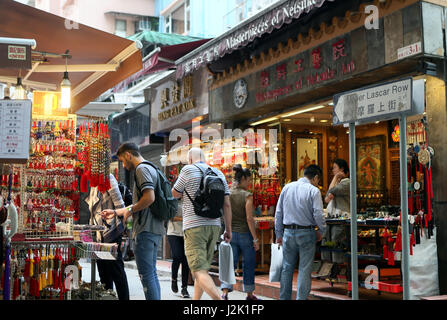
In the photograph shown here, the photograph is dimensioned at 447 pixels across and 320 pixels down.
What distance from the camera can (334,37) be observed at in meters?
8.98

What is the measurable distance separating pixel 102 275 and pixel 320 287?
140 inches

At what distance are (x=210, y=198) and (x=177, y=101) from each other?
845 centimetres

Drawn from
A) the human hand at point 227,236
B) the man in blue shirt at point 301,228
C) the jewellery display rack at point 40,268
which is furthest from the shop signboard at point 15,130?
the man in blue shirt at point 301,228

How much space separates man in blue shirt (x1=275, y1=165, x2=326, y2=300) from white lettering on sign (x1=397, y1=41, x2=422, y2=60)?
1931 mm

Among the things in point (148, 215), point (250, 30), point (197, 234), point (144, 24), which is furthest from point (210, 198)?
point (144, 24)

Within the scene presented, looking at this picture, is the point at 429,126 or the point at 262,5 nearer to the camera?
the point at 429,126

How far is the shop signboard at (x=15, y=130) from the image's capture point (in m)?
5.03

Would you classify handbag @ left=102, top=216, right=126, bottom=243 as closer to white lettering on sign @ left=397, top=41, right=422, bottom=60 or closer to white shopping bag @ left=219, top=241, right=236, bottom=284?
white shopping bag @ left=219, top=241, right=236, bottom=284

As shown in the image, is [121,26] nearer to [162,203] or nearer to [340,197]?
[340,197]

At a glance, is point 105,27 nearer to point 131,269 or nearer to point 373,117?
point 131,269

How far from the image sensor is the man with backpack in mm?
6457

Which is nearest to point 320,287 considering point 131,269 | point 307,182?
point 307,182

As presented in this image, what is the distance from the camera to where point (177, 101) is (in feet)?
49.2

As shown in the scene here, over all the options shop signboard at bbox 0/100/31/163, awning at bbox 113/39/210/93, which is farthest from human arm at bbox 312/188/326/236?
awning at bbox 113/39/210/93
